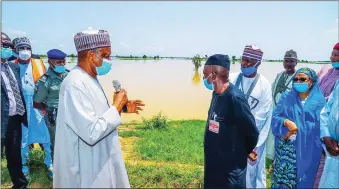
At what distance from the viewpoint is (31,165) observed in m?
5.06

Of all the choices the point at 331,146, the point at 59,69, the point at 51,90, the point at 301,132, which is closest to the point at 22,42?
the point at 59,69

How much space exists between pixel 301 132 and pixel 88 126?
2.51 meters

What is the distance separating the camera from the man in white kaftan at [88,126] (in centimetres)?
225

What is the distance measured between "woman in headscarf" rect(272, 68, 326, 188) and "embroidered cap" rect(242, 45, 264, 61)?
640 mm

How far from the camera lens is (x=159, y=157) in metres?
5.68

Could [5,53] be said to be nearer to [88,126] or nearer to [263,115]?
[88,126]

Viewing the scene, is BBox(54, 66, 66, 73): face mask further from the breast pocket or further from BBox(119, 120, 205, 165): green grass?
the breast pocket

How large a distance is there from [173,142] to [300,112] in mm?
3336

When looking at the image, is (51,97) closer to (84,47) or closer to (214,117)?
(84,47)

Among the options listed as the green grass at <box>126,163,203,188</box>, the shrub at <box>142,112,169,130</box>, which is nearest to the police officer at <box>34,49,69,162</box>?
the green grass at <box>126,163,203,188</box>

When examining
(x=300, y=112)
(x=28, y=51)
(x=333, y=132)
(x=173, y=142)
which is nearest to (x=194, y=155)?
(x=173, y=142)

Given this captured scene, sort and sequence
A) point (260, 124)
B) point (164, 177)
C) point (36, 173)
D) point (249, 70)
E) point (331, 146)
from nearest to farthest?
point (331, 146), point (260, 124), point (249, 70), point (164, 177), point (36, 173)

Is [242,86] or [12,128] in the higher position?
[242,86]

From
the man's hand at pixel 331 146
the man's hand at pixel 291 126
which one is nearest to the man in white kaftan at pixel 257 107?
the man's hand at pixel 291 126
